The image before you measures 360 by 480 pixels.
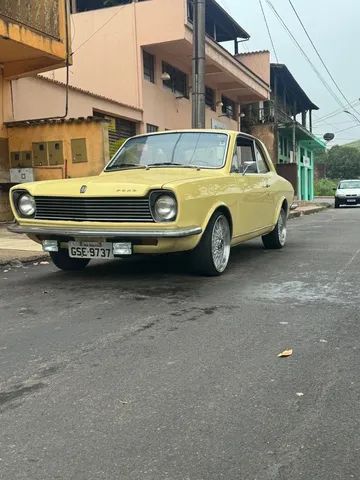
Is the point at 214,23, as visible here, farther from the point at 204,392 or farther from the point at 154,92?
the point at 204,392

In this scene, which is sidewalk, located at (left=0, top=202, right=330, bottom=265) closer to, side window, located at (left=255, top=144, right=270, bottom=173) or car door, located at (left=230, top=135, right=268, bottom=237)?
car door, located at (left=230, top=135, right=268, bottom=237)

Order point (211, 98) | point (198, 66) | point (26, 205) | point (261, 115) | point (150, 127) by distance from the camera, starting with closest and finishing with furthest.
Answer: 1. point (26, 205)
2. point (198, 66)
3. point (150, 127)
4. point (211, 98)
5. point (261, 115)

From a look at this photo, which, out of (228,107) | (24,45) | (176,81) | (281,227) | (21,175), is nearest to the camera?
(281,227)

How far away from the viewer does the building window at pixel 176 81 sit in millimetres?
20186

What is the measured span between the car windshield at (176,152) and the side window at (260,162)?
107cm

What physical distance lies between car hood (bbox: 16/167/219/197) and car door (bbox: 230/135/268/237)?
53 centimetres

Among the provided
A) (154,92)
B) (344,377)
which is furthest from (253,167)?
(154,92)

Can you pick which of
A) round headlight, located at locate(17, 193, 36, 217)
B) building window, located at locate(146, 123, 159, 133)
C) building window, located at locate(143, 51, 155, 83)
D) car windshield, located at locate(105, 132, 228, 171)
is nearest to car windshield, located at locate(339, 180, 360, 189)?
building window, located at locate(146, 123, 159, 133)

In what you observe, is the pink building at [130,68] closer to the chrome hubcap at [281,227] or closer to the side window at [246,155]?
the chrome hubcap at [281,227]

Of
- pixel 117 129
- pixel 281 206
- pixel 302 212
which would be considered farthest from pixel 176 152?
pixel 302 212

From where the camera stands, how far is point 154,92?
18969mm

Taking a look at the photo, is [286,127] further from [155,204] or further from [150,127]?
[155,204]

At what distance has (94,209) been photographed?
6.04m

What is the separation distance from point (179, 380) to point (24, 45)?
10.0 metres
